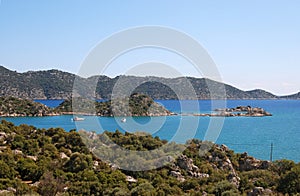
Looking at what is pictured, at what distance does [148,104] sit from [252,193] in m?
53.6

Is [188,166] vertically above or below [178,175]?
above

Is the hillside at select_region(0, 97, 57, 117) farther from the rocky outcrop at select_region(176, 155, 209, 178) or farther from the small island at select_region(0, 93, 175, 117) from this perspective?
the rocky outcrop at select_region(176, 155, 209, 178)

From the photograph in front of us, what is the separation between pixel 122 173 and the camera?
45.1ft

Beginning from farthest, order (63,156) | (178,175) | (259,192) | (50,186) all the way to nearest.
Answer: (63,156)
(178,175)
(259,192)
(50,186)

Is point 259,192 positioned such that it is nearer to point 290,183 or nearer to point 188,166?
point 290,183

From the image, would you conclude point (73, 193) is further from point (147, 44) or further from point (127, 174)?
point (147, 44)

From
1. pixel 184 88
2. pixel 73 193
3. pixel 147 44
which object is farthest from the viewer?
pixel 184 88

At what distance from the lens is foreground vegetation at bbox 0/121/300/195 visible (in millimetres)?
11445

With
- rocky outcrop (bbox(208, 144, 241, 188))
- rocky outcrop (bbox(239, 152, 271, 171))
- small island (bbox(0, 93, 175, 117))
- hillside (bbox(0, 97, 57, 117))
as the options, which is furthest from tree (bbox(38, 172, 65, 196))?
hillside (bbox(0, 97, 57, 117))

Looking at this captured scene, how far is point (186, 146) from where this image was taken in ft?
58.0

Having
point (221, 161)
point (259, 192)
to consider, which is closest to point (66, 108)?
point (221, 161)

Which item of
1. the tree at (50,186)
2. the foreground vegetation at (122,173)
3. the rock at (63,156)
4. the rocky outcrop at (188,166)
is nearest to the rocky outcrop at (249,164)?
the foreground vegetation at (122,173)

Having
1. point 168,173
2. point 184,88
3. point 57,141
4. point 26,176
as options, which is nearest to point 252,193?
point 168,173

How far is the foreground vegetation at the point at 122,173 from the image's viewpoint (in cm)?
1145
